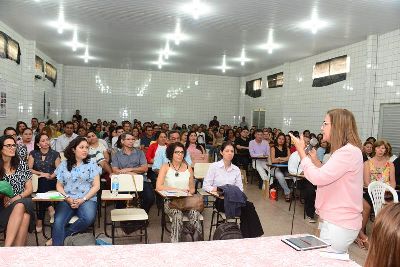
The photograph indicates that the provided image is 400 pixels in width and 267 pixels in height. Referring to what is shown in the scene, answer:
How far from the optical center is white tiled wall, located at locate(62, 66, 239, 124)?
1566cm

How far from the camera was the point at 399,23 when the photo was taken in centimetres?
729

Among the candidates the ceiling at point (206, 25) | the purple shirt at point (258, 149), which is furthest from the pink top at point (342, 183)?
the purple shirt at point (258, 149)

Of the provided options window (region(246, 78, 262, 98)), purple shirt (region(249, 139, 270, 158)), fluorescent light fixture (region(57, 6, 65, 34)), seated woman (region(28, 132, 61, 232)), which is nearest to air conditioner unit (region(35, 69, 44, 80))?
fluorescent light fixture (region(57, 6, 65, 34))

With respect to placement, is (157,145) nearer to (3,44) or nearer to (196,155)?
(196,155)

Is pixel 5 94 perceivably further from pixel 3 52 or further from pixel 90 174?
pixel 90 174

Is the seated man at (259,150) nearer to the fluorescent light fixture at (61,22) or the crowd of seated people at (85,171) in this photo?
the crowd of seated people at (85,171)

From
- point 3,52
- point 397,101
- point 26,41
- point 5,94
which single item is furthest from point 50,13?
point 397,101

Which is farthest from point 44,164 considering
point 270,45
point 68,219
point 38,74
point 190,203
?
point 38,74

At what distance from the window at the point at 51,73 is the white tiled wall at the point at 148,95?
3.19ft

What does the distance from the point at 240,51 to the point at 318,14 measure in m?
4.29

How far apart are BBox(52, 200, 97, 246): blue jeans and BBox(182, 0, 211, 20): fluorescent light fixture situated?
163 inches

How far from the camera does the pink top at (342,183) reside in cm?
233

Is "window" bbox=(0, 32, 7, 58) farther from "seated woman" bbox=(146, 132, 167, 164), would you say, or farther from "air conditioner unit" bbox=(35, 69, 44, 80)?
"seated woman" bbox=(146, 132, 167, 164)

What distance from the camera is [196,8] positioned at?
6.73 meters
